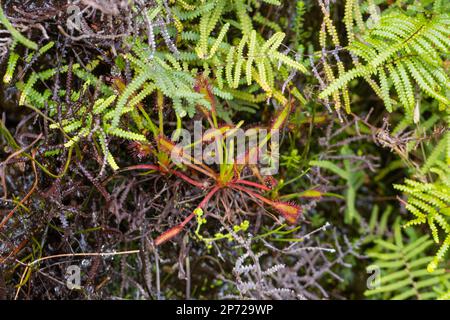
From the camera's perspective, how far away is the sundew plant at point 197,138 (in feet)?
5.41

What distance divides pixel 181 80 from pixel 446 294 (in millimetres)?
1332

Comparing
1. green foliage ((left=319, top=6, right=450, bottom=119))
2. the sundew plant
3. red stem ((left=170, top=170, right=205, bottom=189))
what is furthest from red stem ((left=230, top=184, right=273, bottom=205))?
green foliage ((left=319, top=6, right=450, bottom=119))

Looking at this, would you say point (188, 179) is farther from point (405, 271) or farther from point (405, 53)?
point (405, 271)

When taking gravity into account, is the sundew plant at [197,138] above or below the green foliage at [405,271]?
above

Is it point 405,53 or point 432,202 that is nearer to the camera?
point 405,53

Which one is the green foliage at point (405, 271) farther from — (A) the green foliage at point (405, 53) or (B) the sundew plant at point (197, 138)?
(A) the green foliage at point (405, 53)

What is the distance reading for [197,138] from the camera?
5.83 feet

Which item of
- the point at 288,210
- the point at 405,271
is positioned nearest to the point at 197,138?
the point at 288,210

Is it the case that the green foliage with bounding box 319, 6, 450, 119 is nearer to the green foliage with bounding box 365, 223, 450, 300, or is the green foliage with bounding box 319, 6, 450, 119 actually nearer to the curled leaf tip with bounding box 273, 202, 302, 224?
the curled leaf tip with bounding box 273, 202, 302, 224

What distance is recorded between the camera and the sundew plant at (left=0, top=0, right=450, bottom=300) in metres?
1.65

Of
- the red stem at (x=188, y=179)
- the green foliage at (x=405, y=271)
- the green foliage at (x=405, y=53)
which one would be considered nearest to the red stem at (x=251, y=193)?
the red stem at (x=188, y=179)

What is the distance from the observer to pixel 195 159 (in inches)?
69.5

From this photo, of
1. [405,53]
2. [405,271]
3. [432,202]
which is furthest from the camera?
[405,271]

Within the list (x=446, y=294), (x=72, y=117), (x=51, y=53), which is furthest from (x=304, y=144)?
(x=51, y=53)
